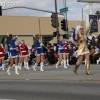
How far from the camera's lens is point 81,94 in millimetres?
9453

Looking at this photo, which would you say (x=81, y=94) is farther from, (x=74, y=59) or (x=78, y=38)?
(x=74, y=59)

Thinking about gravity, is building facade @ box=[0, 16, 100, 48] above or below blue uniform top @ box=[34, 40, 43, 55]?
above

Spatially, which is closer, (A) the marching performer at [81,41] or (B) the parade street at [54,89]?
(B) the parade street at [54,89]

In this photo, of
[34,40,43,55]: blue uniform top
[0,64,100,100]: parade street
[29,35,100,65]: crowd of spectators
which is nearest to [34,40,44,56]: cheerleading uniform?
[34,40,43,55]: blue uniform top

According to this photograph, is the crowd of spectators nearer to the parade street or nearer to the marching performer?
the marching performer

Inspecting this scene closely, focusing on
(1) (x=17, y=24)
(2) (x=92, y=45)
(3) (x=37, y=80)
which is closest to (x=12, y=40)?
(3) (x=37, y=80)

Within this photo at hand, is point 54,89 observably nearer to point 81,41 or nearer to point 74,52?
point 81,41

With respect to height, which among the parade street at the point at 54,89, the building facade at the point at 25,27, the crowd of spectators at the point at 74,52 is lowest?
the parade street at the point at 54,89

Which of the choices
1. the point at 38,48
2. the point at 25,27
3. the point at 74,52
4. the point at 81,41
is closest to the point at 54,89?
the point at 81,41

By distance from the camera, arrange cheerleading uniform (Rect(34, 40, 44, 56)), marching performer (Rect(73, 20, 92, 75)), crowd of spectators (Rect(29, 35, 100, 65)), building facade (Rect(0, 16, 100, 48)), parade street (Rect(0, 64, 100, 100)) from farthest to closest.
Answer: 1. building facade (Rect(0, 16, 100, 48))
2. crowd of spectators (Rect(29, 35, 100, 65))
3. cheerleading uniform (Rect(34, 40, 44, 56))
4. marching performer (Rect(73, 20, 92, 75))
5. parade street (Rect(0, 64, 100, 100))

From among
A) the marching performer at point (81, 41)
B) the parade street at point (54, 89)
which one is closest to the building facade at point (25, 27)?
the marching performer at point (81, 41)

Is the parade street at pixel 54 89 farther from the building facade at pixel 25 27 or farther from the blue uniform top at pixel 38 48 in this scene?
the building facade at pixel 25 27

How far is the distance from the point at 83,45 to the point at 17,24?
1658 inches

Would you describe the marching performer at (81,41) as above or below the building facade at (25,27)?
below
